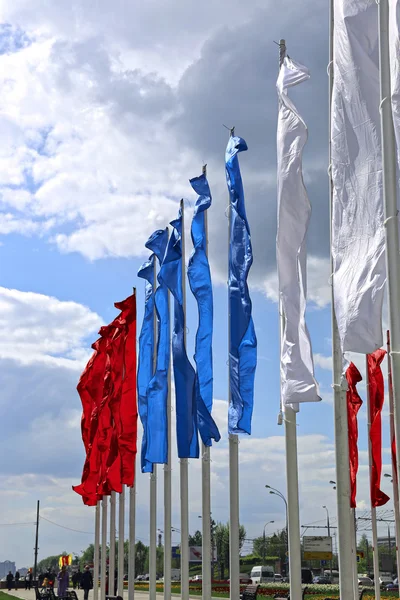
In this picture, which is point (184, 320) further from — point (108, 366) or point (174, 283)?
point (108, 366)

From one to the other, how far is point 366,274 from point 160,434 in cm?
1331

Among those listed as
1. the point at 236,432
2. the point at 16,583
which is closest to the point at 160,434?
the point at 236,432

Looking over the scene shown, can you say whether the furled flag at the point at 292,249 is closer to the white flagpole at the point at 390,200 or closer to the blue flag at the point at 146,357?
the white flagpole at the point at 390,200

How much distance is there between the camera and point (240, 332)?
56.2 ft

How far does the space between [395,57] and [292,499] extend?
6.86 meters

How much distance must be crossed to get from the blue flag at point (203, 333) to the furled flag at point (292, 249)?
5603mm

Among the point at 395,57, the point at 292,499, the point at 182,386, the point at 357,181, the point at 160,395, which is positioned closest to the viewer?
the point at 395,57

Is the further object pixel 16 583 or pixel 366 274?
pixel 16 583

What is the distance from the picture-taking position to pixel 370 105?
11617 mm

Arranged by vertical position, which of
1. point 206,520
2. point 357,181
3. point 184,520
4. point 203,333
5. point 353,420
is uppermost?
point 203,333

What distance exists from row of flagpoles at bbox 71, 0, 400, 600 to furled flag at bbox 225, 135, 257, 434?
Result: 0.02 metres

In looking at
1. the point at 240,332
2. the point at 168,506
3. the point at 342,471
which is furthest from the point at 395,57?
the point at 168,506

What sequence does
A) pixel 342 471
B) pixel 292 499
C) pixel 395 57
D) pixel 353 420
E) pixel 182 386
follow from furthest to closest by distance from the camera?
pixel 353 420 → pixel 182 386 → pixel 292 499 → pixel 342 471 → pixel 395 57

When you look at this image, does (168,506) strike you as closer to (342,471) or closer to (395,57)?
(342,471)
